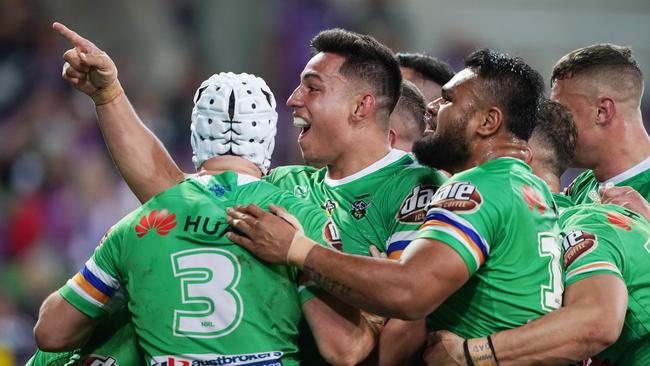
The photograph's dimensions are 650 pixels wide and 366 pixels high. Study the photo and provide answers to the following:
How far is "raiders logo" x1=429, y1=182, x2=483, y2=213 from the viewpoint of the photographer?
4.40 m

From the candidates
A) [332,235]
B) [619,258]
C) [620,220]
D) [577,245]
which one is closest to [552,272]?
[577,245]

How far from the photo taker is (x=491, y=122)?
4879 mm

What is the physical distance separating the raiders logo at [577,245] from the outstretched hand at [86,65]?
7.87ft

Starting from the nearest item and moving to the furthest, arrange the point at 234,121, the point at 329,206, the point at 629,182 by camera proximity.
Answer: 1. the point at 234,121
2. the point at 329,206
3. the point at 629,182

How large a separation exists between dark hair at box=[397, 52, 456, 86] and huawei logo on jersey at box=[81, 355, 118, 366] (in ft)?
10.3

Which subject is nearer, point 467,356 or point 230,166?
point 467,356

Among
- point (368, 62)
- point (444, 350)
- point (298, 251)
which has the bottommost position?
point (444, 350)

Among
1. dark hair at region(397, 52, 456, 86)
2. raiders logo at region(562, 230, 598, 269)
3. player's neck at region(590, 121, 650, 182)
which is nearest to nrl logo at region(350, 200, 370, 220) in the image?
raiders logo at region(562, 230, 598, 269)

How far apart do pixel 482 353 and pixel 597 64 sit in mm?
2441

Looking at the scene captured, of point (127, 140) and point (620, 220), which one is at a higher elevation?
point (127, 140)

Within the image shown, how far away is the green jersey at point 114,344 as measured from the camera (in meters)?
4.93

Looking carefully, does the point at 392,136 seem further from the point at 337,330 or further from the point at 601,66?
the point at 337,330

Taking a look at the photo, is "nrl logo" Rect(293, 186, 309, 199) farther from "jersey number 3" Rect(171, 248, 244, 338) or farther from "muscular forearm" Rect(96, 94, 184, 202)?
"jersey number 3" Rect(171, 248, 244, 338)

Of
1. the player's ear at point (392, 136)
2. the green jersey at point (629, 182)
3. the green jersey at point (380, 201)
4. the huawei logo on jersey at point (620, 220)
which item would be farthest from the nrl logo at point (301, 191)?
the green jersey at point (629, 182)
